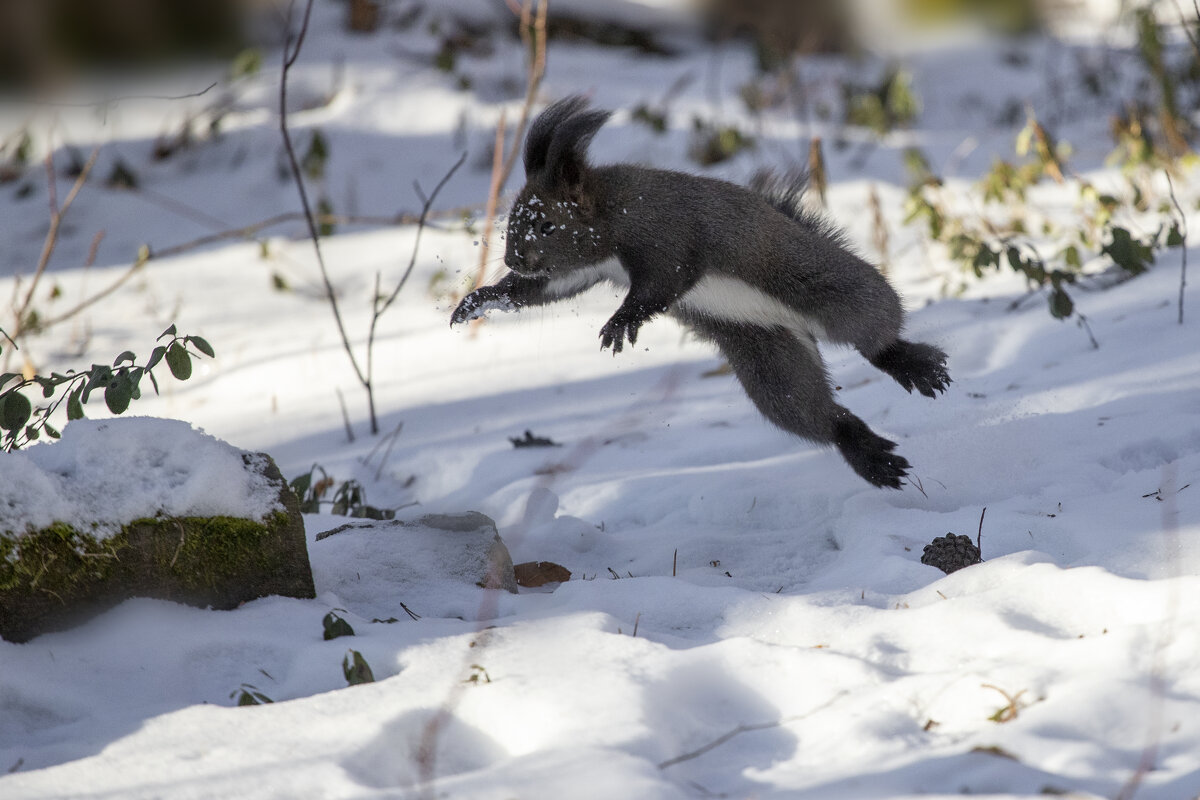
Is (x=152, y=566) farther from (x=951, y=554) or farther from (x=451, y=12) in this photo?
(x=451, y=12)

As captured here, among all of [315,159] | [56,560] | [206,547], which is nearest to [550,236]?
[206,547]

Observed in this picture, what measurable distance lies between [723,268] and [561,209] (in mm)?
533

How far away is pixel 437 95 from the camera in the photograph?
8.37m

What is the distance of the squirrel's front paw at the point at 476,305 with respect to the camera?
339 cm

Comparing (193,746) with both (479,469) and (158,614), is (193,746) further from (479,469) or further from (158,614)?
(479,469)

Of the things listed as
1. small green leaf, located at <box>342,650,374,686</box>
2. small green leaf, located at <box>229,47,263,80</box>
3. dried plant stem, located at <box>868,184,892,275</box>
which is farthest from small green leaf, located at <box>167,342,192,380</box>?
small green leaf, located at <box>229,47,263,80</box>

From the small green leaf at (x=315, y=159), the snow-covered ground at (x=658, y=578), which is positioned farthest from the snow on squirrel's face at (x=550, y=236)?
the small green leaf at (x=315, y=159)

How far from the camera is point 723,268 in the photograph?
3232 millimetres

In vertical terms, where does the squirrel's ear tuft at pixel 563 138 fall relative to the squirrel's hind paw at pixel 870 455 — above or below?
above

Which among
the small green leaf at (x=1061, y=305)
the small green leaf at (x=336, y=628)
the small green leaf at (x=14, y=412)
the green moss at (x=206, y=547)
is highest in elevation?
the small green leaf at (x=1061, y=305)

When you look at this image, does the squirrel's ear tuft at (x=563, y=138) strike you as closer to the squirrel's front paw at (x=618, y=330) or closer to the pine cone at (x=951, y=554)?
the squirrel's front paw at (x=618, y=330)

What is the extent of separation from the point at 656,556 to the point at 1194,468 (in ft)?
4.50

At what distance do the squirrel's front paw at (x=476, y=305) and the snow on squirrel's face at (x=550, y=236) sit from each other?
0.62ft

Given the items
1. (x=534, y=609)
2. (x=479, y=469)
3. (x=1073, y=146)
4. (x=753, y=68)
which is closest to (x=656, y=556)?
(x=534, y=609)
